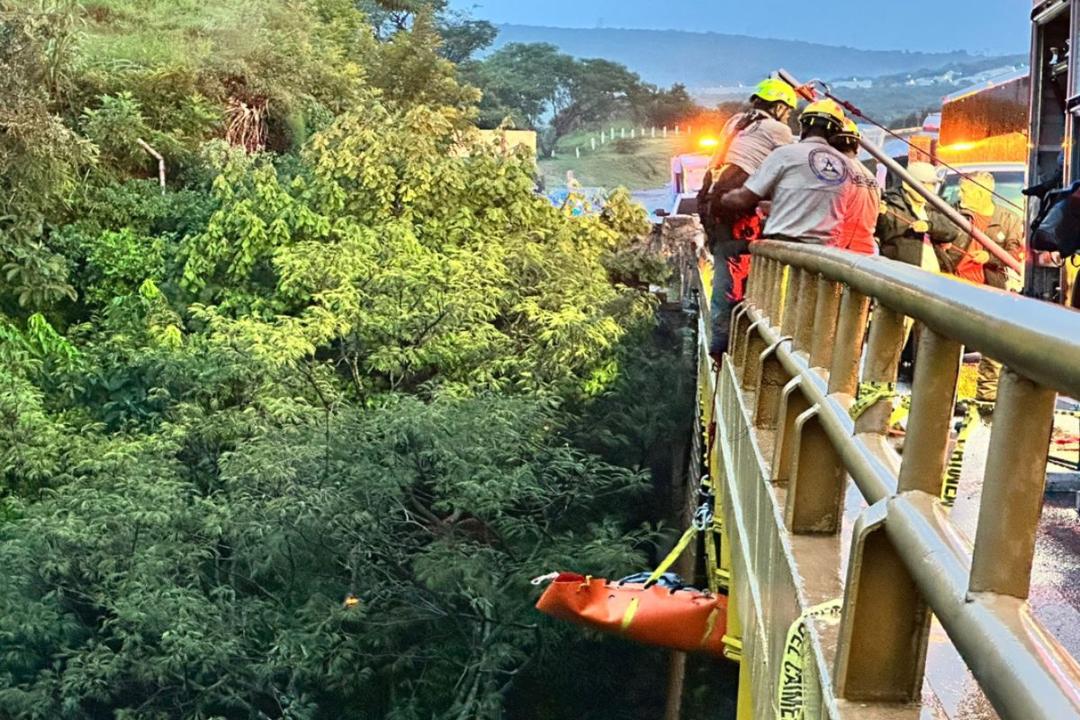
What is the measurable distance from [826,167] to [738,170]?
2.67 ft

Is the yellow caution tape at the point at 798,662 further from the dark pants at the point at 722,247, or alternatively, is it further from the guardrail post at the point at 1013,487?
the dark pants at the point at 722,247

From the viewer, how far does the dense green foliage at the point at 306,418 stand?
12258 mm

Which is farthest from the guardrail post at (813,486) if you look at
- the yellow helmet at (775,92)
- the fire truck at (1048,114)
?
the fire truck at (1048,114)

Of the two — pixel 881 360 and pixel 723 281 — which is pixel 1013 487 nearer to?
pixel 881 360

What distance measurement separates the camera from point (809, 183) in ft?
17.3

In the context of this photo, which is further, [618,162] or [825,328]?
[618,162]

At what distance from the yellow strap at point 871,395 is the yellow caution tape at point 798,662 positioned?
36 cm

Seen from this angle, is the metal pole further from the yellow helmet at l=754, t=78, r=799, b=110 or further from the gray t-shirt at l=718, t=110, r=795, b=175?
the gray t-shirt at l=718, t=110, r=795, b=175

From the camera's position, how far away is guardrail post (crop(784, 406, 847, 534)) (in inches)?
112

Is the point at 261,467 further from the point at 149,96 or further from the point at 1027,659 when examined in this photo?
the point at 149,96

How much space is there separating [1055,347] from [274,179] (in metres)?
17.9

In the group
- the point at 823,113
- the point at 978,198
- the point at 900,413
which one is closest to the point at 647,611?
→ the point at 900,413

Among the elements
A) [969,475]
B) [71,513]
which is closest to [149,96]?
[71,513]

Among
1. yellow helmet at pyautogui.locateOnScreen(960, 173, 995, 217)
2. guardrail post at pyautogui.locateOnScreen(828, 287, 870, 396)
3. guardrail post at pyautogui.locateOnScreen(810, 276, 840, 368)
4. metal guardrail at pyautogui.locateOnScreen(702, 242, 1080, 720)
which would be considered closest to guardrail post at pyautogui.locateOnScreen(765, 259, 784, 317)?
metal guardrail at pyautogui.locateOnScreen(702, 242, 1080, 720)
